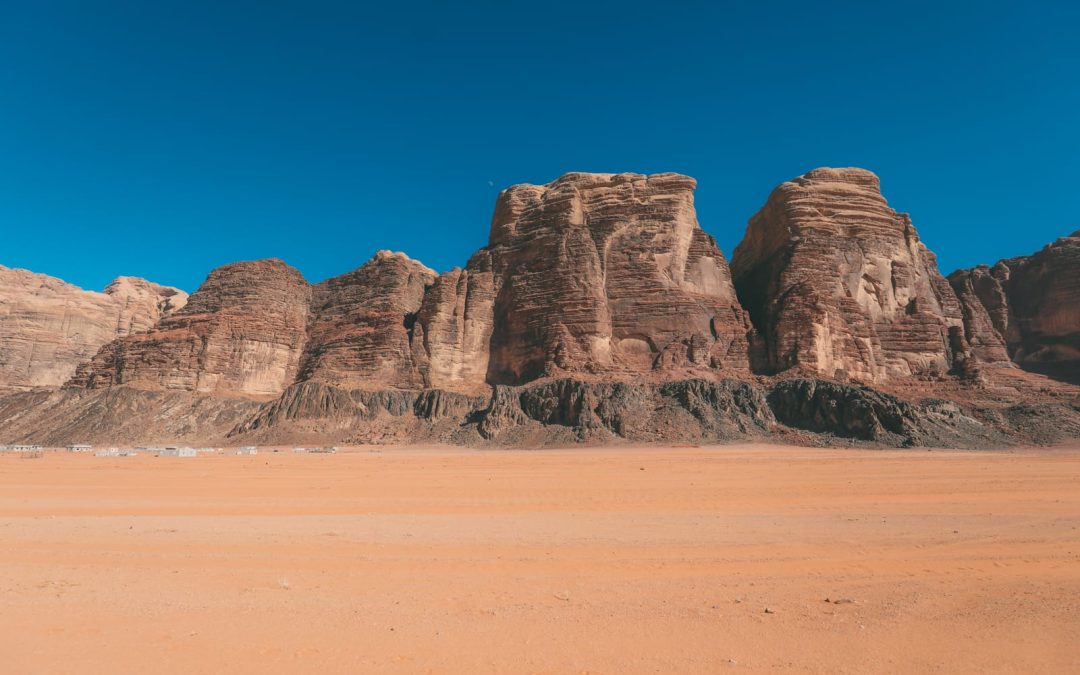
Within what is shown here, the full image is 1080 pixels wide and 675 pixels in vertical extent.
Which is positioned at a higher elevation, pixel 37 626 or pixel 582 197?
pixel 582 197

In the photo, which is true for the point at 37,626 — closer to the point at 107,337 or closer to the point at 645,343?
the point at 645,343

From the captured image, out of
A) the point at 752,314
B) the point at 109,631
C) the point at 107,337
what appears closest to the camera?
the point at 109,631

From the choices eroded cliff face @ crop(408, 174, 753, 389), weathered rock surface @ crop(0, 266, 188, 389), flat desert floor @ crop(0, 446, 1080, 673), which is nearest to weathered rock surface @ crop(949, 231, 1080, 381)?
eroded cliff face @ crop(408, 174, 753, 389)

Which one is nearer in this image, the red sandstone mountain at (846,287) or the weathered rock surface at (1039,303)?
the red sandstone mountain at (846,287)

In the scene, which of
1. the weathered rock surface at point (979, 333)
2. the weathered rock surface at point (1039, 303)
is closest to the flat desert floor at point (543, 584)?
the weathered rock surface at point (979, 333)

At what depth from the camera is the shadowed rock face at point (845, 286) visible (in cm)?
5416

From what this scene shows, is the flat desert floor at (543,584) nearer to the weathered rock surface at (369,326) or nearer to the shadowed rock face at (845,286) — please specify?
the shadowed rock face at (845,286)

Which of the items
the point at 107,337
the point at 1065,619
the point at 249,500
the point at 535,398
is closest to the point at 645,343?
the point at 535,398

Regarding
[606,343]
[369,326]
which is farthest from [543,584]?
[369,326]

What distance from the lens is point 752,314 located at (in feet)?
210

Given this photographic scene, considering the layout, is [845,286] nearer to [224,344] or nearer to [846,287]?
[846,287]

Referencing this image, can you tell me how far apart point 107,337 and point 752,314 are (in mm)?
101154

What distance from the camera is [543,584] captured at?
21.0 ft

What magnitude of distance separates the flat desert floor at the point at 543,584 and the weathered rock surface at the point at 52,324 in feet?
317
